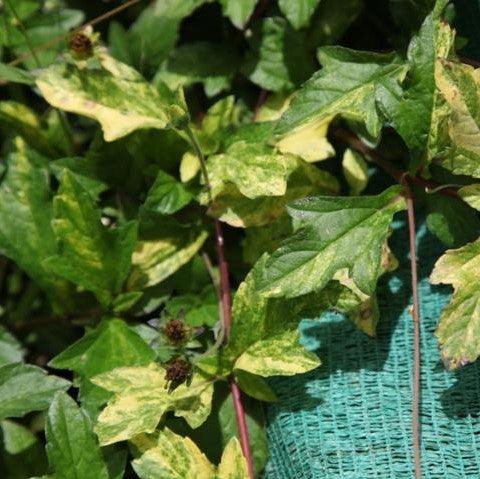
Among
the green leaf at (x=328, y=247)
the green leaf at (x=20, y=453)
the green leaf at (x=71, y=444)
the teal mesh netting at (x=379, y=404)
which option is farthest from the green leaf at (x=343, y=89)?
the green leaf at (x=20, y=453)

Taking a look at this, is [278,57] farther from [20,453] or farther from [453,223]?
[20,453]

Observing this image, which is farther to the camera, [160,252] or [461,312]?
[160,252]

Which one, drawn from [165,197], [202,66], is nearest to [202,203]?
[165,197]

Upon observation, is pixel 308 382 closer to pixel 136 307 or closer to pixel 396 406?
pixel 396 406

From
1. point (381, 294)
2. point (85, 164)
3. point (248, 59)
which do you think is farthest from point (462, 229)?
point (85, 164)

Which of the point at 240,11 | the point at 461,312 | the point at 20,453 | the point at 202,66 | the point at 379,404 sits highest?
the point at 240,11

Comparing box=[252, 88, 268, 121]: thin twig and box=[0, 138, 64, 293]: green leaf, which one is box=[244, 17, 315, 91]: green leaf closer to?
box=[252, 88, 268, 121]: thin twig

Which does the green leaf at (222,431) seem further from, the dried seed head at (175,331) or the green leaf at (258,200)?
the green leaf at (258,200)
